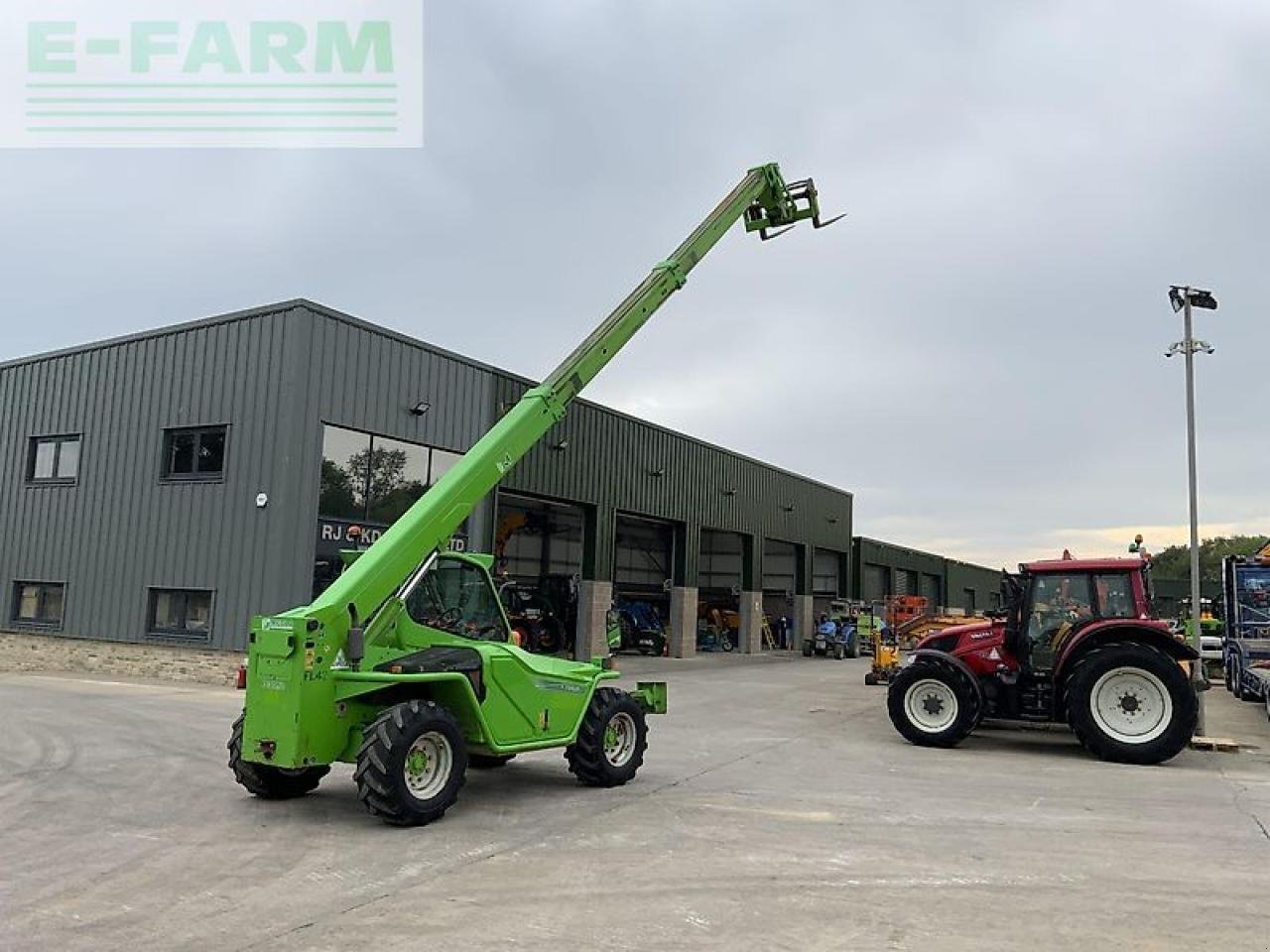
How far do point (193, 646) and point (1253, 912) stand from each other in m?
17.7

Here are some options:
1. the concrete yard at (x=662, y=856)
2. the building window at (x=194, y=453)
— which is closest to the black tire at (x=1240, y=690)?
the concrete yard at (x=662, y=856)

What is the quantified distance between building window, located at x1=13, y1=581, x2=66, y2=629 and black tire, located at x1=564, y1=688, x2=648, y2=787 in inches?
652

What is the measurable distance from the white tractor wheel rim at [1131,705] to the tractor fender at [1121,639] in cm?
47

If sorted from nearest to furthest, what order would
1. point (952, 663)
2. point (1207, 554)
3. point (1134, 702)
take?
point (1134, 702) → point (952, 663) → point (1207, 554)

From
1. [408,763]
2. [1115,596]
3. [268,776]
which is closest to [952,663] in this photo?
[1115,596]

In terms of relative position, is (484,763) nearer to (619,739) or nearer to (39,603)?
(619,739)

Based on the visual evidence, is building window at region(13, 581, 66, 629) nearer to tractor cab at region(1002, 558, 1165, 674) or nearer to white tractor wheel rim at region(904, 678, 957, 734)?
white tractor wheel rim at region(904, 678, 957, 734)

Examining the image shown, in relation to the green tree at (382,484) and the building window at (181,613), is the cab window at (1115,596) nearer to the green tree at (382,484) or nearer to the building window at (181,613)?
the green tree at (382,484)

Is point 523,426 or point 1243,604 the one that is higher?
point 523,426

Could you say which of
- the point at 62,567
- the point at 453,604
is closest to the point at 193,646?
the point at 62,567

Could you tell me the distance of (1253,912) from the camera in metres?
5.70

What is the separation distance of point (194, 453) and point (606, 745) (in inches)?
538

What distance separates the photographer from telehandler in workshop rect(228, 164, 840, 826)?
7316mm

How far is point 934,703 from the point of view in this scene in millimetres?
12523
